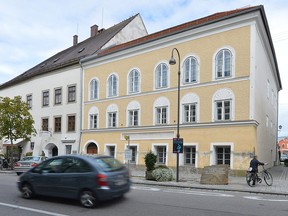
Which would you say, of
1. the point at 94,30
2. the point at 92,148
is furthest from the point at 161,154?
the point at 94,30

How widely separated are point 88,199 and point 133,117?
19.0 meters

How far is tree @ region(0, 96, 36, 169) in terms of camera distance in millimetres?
27531

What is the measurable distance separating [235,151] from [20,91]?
30815mm

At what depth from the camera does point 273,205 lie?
9.59 m

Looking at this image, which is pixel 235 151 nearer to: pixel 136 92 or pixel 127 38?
pixel 136 92

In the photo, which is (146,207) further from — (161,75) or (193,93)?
(161,75)

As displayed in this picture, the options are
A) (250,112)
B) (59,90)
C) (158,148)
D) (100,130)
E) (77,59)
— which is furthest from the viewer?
(59,90)

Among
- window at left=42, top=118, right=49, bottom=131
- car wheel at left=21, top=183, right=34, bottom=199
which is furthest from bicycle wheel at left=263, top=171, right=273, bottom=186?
window at left=42, top=118, right=49, bottom=131

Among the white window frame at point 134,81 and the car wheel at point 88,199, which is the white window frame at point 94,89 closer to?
the white window frame at point 134,81

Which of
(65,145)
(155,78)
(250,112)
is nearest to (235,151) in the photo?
(250,112)

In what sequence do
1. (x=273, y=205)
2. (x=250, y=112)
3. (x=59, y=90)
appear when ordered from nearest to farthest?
(x=273, y=205)
(x=250, y=112)
(x=59, y=90)

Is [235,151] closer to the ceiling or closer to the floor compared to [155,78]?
closer to the floor

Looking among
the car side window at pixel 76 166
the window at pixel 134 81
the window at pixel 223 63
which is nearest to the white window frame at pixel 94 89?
the window at pixel 134 81

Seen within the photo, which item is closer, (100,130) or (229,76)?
(229,76)
